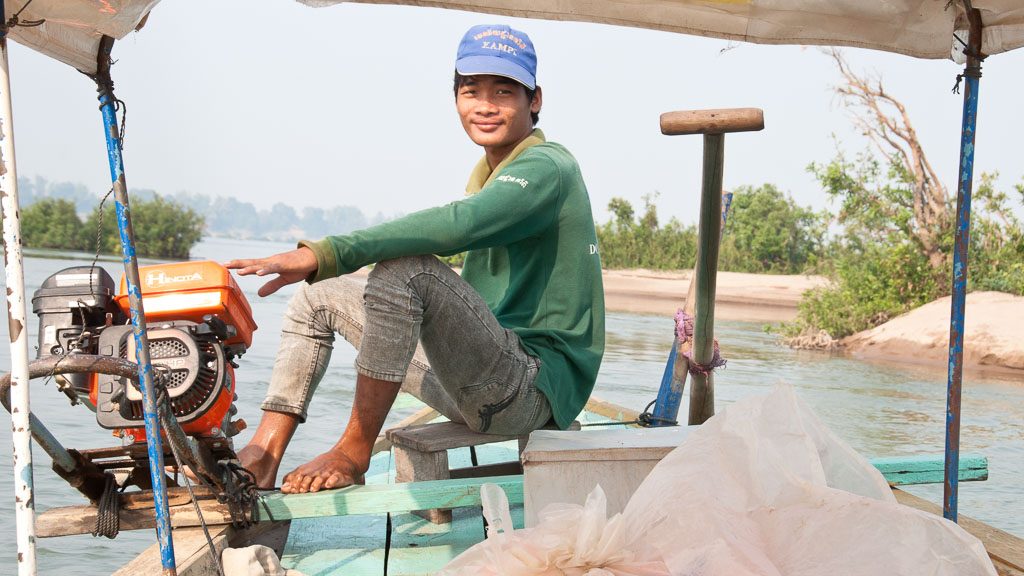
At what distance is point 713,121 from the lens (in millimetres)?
2889

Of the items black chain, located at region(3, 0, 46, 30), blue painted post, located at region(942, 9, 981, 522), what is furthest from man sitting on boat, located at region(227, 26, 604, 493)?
blue painted post, located at region(942, 9, 981, 522)

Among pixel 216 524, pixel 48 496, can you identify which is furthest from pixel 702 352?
pixel 48 496

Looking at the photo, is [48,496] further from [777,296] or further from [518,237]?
[777,296]

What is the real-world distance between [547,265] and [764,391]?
5.62 ft

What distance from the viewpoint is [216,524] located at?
7.48 ft

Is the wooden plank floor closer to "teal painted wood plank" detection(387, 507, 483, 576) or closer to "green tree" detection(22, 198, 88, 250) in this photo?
"teal painted wood plank" detection(387, 507, 483, 576)

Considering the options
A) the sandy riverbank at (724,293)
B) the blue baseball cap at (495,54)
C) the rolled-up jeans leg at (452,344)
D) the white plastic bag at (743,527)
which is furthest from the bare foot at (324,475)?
the sandy riverbank at (724,293)

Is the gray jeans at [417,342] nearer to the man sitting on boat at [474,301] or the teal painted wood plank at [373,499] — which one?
the man sitting on boat at [474,301]

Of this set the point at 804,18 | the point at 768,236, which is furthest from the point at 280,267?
the point at 768,236

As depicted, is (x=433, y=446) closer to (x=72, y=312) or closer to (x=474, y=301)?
(x=474, y=301)

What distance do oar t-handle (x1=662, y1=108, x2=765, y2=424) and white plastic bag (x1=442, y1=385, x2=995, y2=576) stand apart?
4.26ft

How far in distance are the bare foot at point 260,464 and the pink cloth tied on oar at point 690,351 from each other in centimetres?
173

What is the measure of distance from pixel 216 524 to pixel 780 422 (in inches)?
51.4

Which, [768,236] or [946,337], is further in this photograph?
[768,236]
